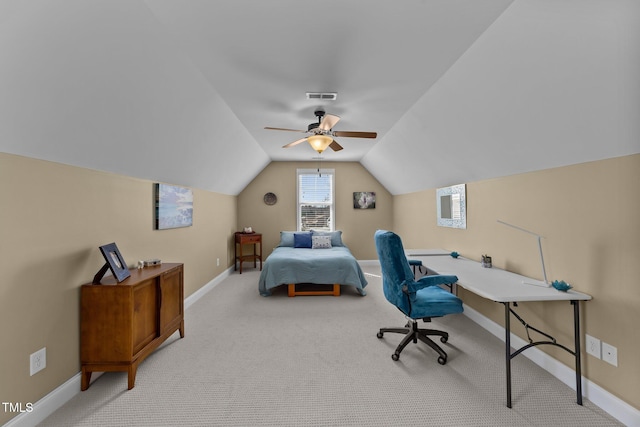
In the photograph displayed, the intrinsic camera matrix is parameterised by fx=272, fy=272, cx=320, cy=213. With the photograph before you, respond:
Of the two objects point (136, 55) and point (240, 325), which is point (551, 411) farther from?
point (136, 55)

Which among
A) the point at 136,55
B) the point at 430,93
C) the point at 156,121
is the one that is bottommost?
the point at 156,121

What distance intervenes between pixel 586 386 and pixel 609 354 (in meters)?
0.32

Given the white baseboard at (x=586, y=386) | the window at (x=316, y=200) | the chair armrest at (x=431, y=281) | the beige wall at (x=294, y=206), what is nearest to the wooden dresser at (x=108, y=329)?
the chair armrest at (x=431, y=281)

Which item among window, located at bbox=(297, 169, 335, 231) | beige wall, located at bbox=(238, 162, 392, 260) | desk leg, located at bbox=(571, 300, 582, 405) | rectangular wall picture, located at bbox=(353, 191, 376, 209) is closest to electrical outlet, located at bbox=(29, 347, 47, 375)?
desk leg, located at bbox=(571, 300, 582, 405)

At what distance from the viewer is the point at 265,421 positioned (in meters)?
1.75

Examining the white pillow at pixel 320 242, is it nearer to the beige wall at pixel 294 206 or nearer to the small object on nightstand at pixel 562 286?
the beige wall at pixel 294 206

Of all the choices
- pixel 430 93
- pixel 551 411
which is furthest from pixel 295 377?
pixel 430 93

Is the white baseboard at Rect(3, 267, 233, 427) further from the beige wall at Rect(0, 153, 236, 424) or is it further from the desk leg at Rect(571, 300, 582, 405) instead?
the desk leg at Rect(571, 300, 582, 405)

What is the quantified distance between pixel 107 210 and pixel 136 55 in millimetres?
1332

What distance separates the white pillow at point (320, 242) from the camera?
220 inches

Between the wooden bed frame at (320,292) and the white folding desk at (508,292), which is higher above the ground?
the white folding desk at (508,292)

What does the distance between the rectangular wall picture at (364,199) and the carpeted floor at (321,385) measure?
3730 mm

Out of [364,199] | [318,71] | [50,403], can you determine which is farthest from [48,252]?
[364,199]

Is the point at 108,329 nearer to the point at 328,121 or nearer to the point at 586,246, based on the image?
the point at 328,121
